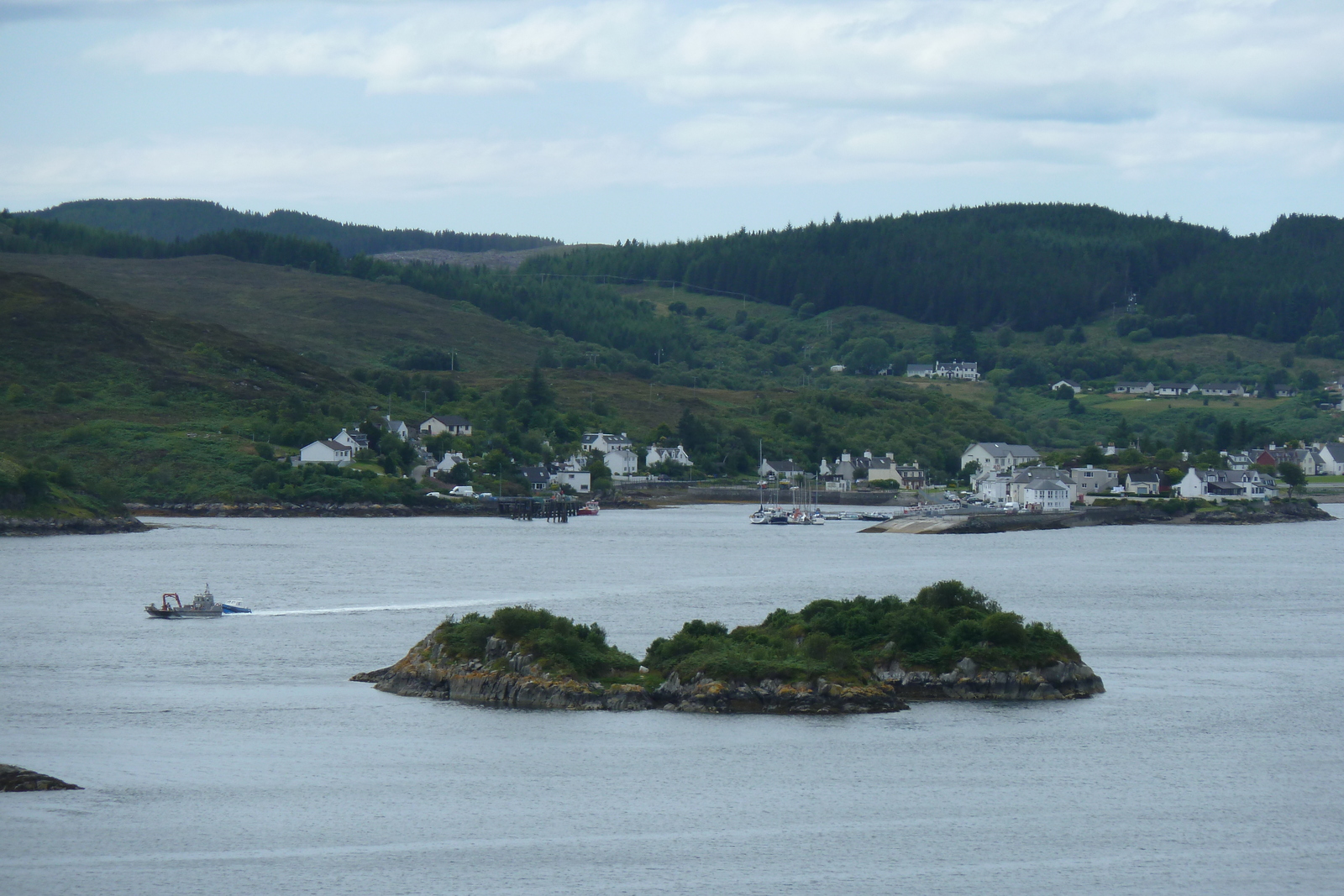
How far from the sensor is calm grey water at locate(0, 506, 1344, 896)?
26.4 metres

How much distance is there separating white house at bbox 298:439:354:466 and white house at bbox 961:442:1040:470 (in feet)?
→ 194

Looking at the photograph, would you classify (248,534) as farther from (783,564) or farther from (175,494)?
(783,564)

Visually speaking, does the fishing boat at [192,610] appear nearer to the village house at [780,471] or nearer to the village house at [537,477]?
the village house at [537,477]

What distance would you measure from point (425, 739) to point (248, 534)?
6847 cm

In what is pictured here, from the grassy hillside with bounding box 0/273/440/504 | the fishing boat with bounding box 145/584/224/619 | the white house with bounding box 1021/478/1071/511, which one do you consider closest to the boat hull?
the fishing boat with bounding box 145/584/224/619

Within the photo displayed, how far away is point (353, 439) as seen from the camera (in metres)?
136

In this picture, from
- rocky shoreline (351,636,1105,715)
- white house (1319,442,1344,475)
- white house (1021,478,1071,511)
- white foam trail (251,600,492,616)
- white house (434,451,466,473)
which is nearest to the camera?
rocky shoreline (351,636,1105,715)

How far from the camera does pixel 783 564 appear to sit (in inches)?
3233

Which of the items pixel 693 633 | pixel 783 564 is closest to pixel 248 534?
pixel 783 564

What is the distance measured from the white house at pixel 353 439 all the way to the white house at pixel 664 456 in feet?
101

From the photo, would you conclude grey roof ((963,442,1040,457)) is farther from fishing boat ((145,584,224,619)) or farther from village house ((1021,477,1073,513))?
fishing boat ((145,584,224,619))

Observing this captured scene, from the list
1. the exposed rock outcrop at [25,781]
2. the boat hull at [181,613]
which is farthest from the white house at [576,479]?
the exposed rock outcrop at [25,781]

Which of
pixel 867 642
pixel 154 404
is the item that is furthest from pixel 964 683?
pixel 154 404

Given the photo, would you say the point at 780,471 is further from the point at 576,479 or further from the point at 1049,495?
the point at 1049,495
